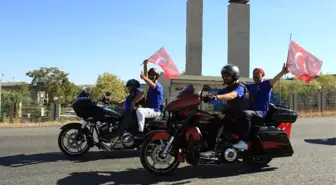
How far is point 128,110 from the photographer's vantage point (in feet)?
26.4

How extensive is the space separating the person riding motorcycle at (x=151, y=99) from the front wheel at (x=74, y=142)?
1142 mm

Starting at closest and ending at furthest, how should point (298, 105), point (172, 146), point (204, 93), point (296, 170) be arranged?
point (204, 93)
point (172, 146)
point (296, 170)
point (298, 105)

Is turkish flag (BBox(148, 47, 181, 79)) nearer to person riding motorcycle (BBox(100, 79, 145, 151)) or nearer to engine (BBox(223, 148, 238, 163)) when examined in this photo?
person riding motorcycle (BBox(100, 79, 145, 151))

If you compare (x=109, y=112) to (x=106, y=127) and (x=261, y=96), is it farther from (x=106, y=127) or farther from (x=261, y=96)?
(x=261, y=96)

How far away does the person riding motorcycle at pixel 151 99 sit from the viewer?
7938mm

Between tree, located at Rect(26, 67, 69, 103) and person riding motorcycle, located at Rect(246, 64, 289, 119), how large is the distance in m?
57.9

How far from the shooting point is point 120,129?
7.85m

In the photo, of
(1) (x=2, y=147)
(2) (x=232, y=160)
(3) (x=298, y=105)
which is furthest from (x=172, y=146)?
(3) (x=298, y=105)

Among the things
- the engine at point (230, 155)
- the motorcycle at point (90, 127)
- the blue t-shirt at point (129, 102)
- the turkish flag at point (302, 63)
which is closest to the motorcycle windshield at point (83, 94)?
the motorcycle at point (90, 127)

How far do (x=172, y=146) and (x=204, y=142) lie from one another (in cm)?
51

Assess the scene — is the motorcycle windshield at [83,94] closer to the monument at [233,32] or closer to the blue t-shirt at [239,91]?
the blue t-shirt at [239,91]

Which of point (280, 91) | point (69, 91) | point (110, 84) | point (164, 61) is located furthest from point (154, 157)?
point (69, 91)

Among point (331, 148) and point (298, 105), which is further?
point (298, 105)

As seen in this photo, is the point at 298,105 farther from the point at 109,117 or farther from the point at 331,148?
the point at 109,117
